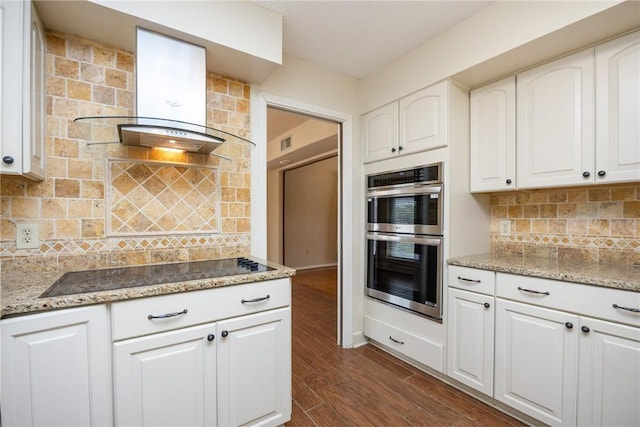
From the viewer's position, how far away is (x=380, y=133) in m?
2.46

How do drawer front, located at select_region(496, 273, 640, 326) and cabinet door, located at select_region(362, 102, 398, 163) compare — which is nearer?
drawer front, located at select_region(496, 273, 640, 326)

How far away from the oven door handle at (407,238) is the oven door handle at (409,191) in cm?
33

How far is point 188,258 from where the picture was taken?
5.86ft

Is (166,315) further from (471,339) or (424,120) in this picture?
(424,120)

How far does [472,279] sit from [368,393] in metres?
1.03

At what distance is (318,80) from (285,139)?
2.29 meters

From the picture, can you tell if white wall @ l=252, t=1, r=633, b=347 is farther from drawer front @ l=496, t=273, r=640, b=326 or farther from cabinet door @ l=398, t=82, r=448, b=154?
drawer front @ l=496, t=273, r=640, b=326

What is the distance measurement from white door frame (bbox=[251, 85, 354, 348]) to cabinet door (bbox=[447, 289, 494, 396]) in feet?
2.96

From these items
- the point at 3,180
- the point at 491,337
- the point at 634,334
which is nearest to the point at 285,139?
the point at 3,180

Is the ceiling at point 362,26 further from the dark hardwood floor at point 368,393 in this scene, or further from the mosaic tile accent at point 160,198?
the dark hardwood floor at point 368,393

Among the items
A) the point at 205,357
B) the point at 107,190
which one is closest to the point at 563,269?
the point at 205,357

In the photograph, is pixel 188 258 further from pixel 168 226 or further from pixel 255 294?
pixel 255 294

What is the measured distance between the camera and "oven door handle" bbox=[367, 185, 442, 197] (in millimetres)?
2000

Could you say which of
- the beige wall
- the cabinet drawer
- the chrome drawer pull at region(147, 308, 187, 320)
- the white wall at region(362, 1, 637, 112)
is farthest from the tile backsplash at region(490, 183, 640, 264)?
→ the beige wall
